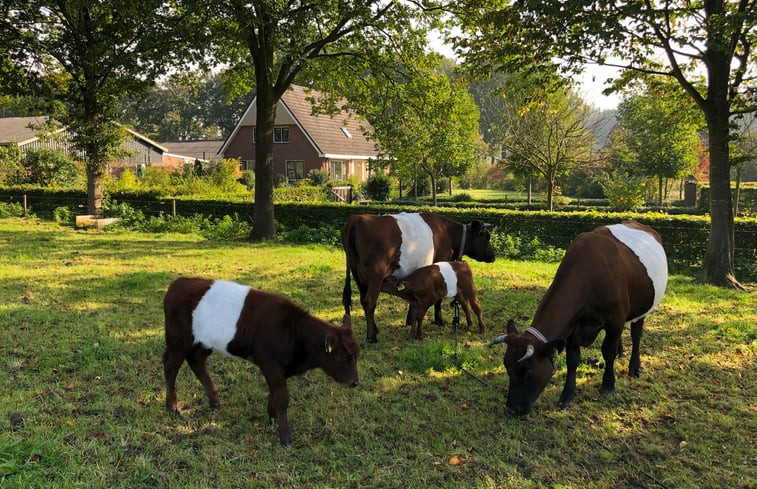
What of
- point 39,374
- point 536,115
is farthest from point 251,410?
point 536,115

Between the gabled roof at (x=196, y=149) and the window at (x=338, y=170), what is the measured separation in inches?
888

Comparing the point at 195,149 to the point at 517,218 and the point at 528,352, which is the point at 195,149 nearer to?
the point at 517,218

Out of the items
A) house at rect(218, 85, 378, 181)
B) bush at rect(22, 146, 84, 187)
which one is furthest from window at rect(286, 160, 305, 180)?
bush at rect(22, 146, 84, 187)

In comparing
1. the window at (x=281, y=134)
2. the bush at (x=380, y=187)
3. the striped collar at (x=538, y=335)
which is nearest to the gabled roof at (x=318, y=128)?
the window at (x=281, y=134)

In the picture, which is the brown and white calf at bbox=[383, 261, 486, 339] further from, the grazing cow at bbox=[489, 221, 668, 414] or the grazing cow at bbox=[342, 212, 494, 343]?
the grazing cow at bbox=[489, 221, 668, 414]

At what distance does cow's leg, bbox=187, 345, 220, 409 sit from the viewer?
4397 millimetres

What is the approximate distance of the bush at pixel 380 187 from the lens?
1235 inches

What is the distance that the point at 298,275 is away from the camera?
1048cm

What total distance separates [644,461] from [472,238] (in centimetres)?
446

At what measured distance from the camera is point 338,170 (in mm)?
37781

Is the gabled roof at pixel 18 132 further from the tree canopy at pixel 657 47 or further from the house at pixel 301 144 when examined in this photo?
the tree canopy at pixel 657 47

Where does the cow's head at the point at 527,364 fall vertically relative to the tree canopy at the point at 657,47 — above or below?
below

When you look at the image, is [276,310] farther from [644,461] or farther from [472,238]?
[472,238]

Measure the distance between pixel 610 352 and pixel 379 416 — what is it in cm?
239
